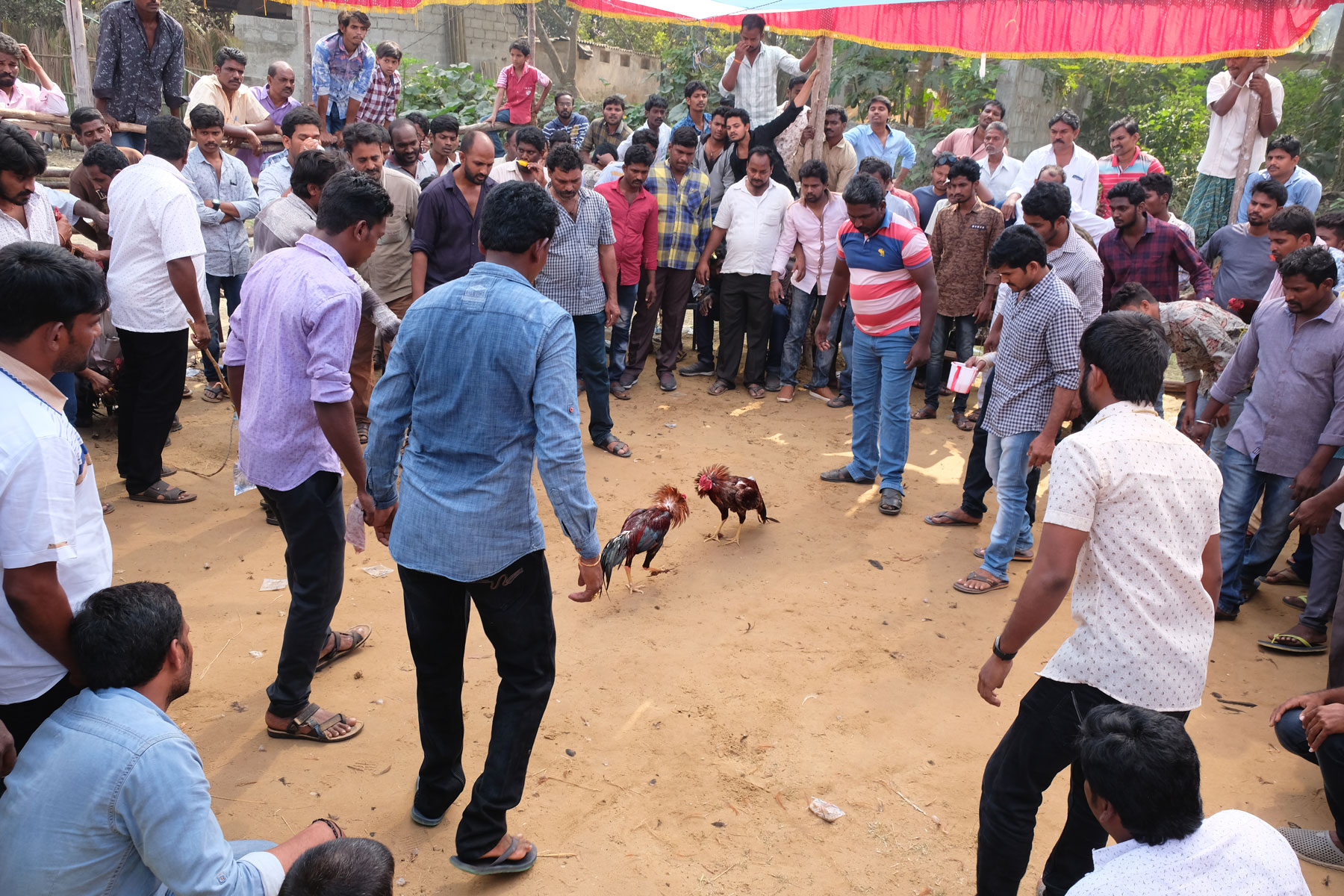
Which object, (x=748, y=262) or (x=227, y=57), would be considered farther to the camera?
(x=748, y=262)

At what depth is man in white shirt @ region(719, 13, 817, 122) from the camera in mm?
9938

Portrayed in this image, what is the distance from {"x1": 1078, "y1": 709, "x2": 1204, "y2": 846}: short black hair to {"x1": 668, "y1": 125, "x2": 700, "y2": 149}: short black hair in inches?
272

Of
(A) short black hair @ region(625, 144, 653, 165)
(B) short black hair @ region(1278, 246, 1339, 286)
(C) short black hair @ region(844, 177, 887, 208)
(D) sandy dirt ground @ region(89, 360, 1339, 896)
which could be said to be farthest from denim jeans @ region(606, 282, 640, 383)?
(B) short black hair @ region(1278, 246, 1339, 286)

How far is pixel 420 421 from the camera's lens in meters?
2.98

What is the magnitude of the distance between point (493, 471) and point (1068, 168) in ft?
26.7

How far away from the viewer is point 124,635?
2238mm

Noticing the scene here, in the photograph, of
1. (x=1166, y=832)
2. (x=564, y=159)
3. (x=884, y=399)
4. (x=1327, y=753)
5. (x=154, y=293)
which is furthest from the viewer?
(x=564, y=159)

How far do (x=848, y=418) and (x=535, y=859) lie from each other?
5862 mm

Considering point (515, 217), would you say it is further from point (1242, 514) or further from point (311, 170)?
point (1242, 514)

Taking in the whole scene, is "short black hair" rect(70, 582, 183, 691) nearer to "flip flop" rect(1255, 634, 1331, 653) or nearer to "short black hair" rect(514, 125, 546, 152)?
"flip flop" rect(1255, 634, 1331, 653)

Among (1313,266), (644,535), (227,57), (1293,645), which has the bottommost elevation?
(1293,645)

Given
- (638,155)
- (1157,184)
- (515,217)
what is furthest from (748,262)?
(515,217)

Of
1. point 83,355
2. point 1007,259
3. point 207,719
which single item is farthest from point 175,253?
point 1007,259

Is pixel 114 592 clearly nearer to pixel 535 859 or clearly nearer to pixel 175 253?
pixel 535 859
